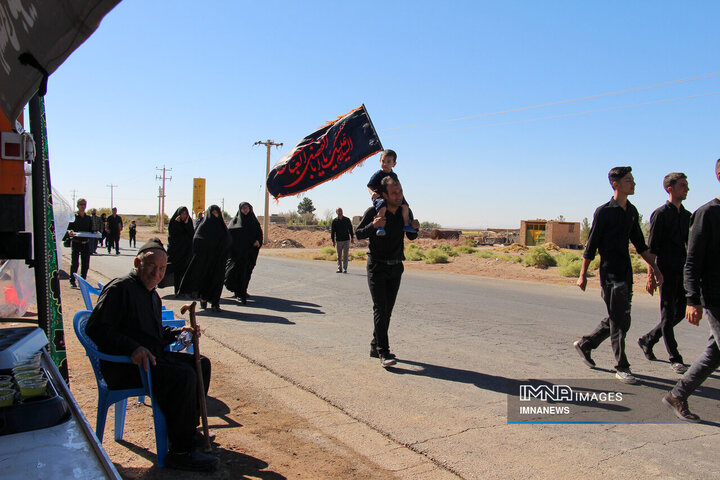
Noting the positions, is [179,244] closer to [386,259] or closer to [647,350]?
[386,259]

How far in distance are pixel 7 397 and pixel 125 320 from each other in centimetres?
142

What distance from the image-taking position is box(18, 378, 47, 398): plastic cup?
2.32 metres

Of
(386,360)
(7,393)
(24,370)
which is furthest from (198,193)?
(7,393)

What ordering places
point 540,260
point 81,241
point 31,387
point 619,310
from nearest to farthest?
point 31,387, point 619,310, point 81,241, point 540,260

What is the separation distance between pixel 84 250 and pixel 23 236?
10514mm

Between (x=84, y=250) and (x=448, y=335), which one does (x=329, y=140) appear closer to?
(x=448, y=335)

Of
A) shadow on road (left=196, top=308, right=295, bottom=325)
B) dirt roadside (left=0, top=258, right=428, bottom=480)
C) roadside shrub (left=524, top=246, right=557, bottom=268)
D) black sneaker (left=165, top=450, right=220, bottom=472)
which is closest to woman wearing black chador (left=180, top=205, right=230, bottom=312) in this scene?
shadow on road (left=196, top=308, right=295, bottom=325)

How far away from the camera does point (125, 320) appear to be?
3.66 m

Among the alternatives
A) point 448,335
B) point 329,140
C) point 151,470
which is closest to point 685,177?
point 448,335

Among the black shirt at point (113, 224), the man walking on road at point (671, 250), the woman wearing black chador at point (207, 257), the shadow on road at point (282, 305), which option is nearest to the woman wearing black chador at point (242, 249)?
the shadow on road at point (282, 305)

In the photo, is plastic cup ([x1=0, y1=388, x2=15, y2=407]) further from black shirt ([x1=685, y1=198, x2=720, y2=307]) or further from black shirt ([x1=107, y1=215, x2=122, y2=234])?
black shirt ([x1=107, y1=215, x2=122, y2=234])

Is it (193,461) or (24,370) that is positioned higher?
(24,370)

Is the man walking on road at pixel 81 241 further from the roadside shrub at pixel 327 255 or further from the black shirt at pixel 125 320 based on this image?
the roadside shrub at pixel 327 255

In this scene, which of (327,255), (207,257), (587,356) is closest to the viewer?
(587,356)
